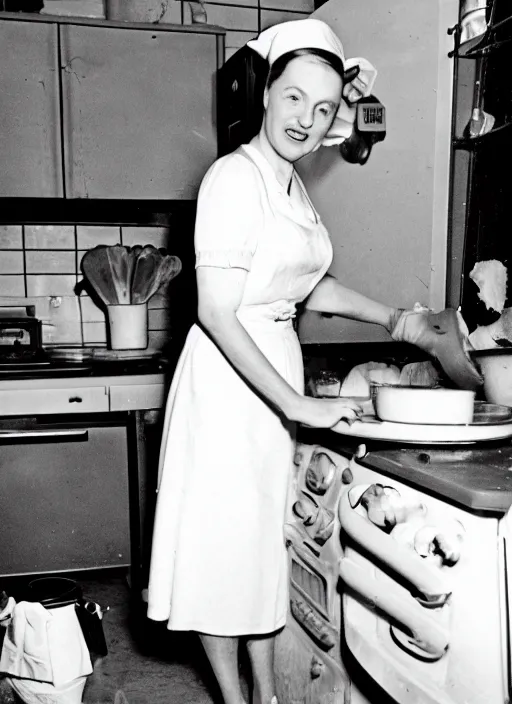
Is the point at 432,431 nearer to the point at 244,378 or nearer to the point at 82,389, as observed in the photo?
the point at 244,378

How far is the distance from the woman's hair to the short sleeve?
0.18m

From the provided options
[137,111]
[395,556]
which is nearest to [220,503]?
[395,556]

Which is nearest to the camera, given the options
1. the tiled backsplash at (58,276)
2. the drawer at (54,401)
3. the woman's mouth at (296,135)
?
the woman's mouth at (296,135)

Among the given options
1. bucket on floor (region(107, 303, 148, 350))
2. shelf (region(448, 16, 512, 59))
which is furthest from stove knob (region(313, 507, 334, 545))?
bucket on floor (region(107, 303, 148, 350))

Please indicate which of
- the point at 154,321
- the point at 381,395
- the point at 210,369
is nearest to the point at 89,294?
the point at 154,321

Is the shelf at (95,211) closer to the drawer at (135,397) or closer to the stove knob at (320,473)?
the drawer at (135,397)

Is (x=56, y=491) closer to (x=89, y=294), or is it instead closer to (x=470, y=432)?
(x=89, y=294)

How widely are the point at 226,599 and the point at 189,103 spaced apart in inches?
75.8

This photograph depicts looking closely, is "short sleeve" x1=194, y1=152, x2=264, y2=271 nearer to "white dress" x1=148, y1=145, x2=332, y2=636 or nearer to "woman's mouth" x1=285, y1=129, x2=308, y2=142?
"white dress" x1=148, y1=145, x2=332, y2=636

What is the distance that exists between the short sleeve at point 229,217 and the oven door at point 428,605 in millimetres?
450

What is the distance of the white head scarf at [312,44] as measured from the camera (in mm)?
1253

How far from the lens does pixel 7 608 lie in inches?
64.5

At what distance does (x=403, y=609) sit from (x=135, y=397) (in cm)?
161

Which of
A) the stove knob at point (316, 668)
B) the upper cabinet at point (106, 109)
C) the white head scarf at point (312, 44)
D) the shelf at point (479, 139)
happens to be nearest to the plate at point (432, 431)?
the stove knob at point (316, 668)
